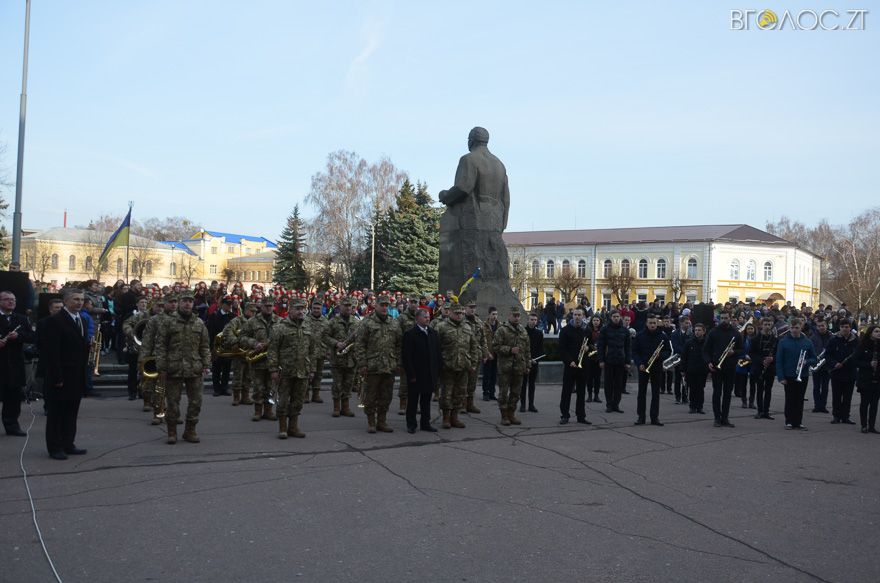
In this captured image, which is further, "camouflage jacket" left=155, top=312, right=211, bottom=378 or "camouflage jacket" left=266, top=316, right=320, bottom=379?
"camouflage jacket" left=266, top=316, right=320, bottom=379

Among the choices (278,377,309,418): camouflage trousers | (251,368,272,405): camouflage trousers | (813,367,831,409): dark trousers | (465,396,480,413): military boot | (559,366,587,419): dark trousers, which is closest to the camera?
(278,377,309,418): camouflage trousers

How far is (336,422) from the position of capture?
39.8 feet

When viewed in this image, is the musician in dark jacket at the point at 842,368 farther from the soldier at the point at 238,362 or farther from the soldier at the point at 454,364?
the soldier at the point at 238,362

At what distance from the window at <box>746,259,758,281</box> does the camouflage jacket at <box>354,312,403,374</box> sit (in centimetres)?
8090

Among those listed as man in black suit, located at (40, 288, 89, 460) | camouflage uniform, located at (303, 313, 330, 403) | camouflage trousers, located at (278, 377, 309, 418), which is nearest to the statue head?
camouflage uniform, located at (303, 313, 330, 403)

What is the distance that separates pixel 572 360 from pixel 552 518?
6.31 metres

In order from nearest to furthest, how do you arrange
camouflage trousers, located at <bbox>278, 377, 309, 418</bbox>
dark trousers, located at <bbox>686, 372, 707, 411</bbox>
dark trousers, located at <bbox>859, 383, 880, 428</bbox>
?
camouflage trousers, located at <bbox>278, 377, 309, 418</bbox>
dark trousers, located at <bbox>859, 383, 880, 428</bbox>
dark trousers, located at <bbox>686, 372, 707, 411</bbox>

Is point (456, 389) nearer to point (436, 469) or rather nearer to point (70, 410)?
point (436, 469)

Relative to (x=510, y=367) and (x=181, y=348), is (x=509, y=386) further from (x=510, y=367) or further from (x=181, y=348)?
(x=181, y=348)

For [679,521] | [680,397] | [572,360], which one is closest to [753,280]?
[680,397]

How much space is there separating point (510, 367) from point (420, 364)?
174cm

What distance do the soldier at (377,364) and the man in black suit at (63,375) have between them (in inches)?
149

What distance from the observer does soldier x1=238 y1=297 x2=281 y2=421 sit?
40.1 feet

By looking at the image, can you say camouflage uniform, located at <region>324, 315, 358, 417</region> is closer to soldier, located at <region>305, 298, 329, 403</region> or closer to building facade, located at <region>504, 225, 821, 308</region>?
soldier, located at <region>305, 298, 329, 403</region>
